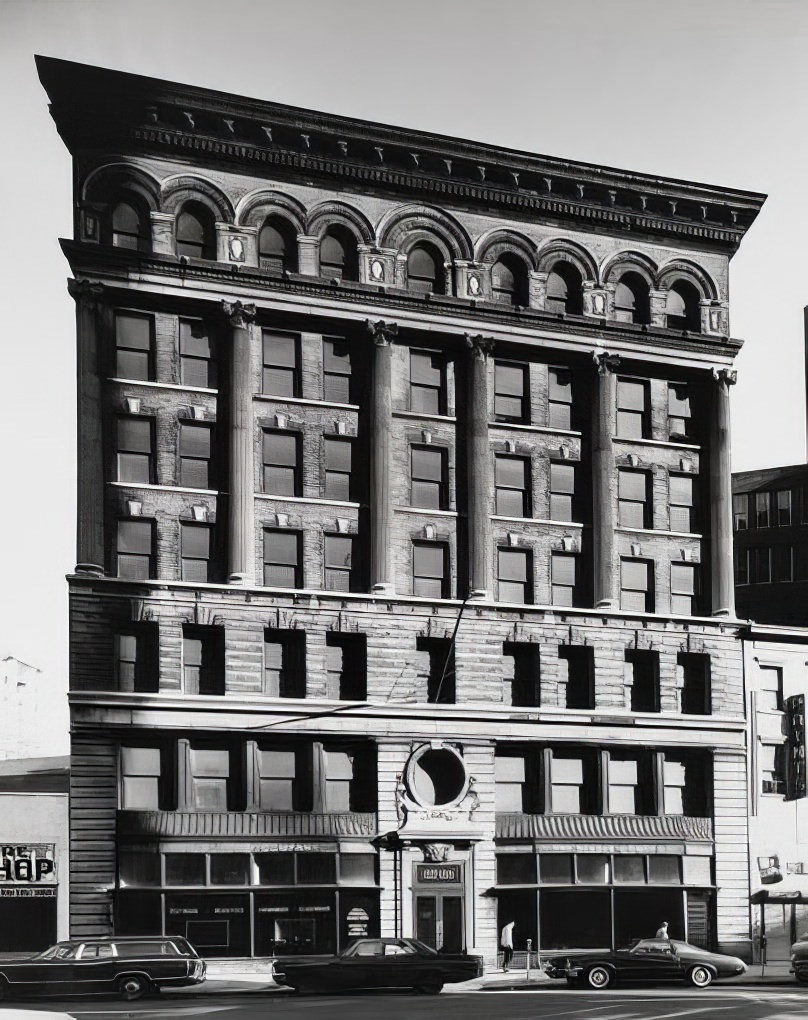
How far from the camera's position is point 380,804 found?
43125 mm

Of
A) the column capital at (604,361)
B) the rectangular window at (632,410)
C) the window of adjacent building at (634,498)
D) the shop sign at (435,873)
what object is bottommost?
the shop sign at (435,873)

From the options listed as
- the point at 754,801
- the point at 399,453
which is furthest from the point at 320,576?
the point at 754,801

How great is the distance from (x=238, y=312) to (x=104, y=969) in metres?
17.6

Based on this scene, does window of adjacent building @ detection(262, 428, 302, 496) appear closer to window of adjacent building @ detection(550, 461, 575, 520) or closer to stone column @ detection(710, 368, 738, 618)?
window of adjacent building @ detection(550, 461, 575, 520)

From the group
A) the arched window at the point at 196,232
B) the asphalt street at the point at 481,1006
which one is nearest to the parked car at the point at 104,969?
the asphalt street at the point at 481,1006

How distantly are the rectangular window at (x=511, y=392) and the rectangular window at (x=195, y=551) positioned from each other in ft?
30.8

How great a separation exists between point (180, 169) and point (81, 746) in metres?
15.2

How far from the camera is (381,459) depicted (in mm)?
44688

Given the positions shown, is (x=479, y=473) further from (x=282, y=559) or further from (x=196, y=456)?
(x=196, y=456)

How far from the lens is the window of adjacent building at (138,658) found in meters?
41.0

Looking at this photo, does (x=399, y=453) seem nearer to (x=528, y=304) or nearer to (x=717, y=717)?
(x=528, y=304)

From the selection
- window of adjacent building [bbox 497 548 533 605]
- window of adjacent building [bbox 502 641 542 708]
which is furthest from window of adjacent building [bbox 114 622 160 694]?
window of adjacent building [bbox 497 548 533 605]

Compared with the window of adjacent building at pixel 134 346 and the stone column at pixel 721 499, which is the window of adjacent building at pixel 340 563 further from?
the stone column at pixel 721 499

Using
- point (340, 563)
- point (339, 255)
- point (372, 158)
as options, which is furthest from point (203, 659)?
point (372, 158)
